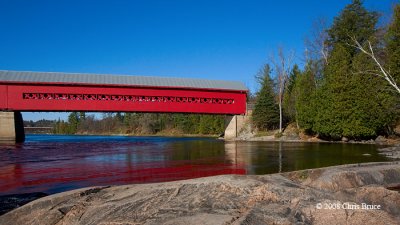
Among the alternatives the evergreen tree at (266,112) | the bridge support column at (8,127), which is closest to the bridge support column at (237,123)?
the evergreen tree at (266,112)

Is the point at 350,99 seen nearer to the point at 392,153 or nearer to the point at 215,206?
the point at 392,153

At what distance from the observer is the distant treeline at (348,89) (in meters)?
25.9

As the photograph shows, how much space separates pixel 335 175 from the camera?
6523mm

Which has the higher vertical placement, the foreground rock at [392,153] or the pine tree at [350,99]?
the pine tree at [350,99]

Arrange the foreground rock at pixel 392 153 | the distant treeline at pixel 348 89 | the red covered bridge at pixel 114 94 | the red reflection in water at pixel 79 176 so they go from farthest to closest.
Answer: the red covered bridge at pixel 114 94, the distant treeline at pixel 348 89, the foreground rock at pixel 392 153, the red reflection in water at pixel 79 176

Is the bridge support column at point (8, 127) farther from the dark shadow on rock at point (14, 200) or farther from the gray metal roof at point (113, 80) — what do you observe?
the dark shadow on rock at point (14, 200)

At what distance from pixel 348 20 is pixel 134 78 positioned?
28519 millimetres

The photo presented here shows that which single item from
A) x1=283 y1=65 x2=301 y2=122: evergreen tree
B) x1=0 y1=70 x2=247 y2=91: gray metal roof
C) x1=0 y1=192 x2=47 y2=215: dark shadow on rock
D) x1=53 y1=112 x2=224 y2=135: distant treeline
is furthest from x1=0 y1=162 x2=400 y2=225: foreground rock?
x1=53 y1=112 x2=224 y2=135: distant treeline

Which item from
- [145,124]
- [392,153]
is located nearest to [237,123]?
[392,153]

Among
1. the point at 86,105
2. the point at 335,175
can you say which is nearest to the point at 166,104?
the point at 86,105

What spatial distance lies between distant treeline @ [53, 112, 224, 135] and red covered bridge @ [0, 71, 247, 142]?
118ft

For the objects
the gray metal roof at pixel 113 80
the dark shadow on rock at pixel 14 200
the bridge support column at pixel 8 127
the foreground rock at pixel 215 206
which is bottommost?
the dark shadow on rock at pixel 14 200

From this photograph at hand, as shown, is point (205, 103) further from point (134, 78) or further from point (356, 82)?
point (356, 82)

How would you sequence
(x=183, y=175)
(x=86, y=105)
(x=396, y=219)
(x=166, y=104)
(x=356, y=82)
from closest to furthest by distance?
(x=396, y=219) → (x=183, y=175) → (x=356, y=82) → (x=86, y=105) → (x=166, y=104)
